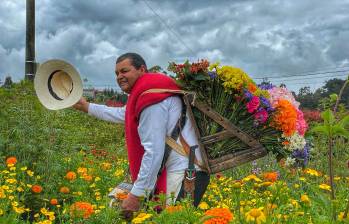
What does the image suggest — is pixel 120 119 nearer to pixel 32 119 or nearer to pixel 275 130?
pixel 275 130

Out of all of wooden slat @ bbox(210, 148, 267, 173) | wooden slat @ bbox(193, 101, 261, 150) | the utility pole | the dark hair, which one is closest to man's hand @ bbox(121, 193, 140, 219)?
wooden slat @ bbox(210, 148, 267, 173)

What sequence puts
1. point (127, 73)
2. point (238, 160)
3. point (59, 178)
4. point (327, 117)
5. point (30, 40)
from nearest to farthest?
point (327, 117) → point (127, 73) → point (238, 160) → point (59, 178) → point (30, 40)

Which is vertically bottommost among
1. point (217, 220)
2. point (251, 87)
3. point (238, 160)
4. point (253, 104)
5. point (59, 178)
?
point (59, 178)

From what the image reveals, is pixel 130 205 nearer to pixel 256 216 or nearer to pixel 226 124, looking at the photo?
pixel 226 124

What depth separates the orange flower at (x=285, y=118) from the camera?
2934mm

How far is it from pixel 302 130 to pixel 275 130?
155 mm

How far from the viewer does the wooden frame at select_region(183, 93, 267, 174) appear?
287cm

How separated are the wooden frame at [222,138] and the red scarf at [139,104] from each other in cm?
15

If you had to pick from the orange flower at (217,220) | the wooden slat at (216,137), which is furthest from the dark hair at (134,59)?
the orange flower at (217,220)

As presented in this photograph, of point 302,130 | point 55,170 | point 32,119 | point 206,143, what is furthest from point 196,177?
point 32,119

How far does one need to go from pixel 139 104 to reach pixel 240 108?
2.02ft

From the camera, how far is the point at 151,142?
2.67m

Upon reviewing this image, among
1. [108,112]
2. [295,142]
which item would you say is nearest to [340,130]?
[295,142]

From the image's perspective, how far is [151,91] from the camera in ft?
8.98
